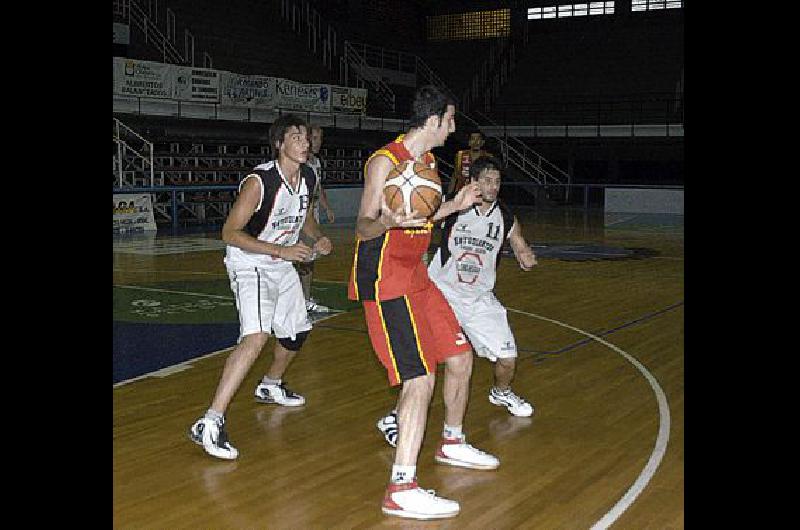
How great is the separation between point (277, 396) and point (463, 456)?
1690 mm

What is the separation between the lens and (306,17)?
31766mm

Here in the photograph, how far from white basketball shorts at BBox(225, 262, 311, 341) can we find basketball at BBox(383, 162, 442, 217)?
1520mm

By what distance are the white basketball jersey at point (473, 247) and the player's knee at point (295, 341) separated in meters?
0.92

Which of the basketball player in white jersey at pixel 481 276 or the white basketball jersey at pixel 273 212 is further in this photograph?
the basketball player in white jersey at pixel 481 276

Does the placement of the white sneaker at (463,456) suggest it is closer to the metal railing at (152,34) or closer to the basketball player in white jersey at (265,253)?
the basketball player in white jersey at (265,253)

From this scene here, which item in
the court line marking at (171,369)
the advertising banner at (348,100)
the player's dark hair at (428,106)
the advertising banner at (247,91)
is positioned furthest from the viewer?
the advertising banner at (348,100)

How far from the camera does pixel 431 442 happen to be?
5.72 meters

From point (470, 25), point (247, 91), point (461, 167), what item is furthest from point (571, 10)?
point (461, 167)

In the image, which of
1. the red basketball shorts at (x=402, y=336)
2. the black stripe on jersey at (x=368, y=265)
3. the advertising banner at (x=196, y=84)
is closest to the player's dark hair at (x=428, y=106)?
the black stripe on jersey at (x=368, y=265)

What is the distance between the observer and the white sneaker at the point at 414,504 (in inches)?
173

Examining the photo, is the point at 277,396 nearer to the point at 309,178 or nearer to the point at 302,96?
the point at 309,178

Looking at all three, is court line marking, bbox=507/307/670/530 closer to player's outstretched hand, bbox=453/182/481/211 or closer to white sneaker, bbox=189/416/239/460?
player's outstretched hand, bbox=453/182/481/211

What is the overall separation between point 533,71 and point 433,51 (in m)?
4.12
